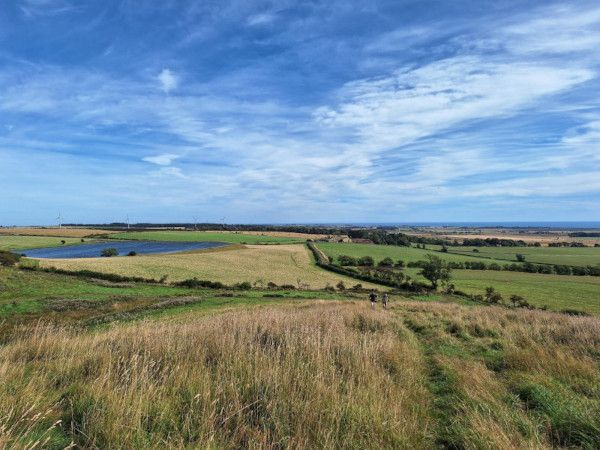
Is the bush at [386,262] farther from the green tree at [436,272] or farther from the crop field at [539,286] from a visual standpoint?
the green tree at [436,272]

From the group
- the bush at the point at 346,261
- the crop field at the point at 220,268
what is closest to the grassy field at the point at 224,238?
the bush at the point at 346,261

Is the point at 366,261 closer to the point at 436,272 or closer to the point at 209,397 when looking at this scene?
Result: the point at 436,272

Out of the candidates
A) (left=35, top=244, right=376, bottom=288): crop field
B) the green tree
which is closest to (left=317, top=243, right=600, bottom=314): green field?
the green tree

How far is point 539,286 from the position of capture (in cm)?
7056

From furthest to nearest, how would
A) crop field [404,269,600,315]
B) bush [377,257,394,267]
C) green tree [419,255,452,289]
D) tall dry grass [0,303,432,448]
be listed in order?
bush [377,257,394,267] < green tree [419,255,452,289] < crop field [404,269,600,315] < tall dry grass [0,303,432,448]

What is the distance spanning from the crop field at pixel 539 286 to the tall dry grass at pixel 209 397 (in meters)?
52.7

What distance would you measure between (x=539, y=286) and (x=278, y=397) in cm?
7989

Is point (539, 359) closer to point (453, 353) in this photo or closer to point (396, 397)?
point (453, 353)

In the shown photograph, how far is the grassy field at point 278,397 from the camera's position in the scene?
4320 millimetres

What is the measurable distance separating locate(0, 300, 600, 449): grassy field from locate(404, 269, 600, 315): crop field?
5043 cm

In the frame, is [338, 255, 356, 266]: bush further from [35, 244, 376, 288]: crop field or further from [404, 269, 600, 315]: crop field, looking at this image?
[404, 269, 600, 315]: crop field

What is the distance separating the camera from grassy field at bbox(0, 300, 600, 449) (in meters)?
4.32

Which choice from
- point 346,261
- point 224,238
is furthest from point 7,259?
point 224,238

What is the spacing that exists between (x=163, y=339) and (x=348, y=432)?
450 centimetres
